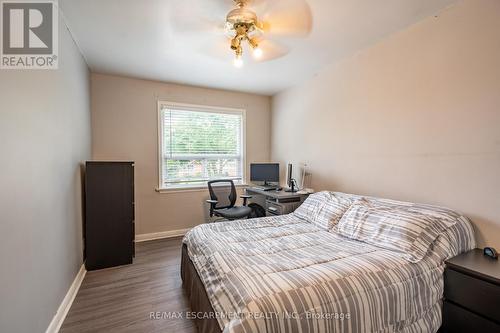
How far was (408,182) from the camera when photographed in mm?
2297

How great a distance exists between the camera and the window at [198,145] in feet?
12.8

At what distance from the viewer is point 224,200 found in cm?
383

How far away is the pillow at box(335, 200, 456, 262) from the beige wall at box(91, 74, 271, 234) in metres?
2.70

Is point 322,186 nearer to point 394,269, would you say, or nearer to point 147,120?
point 394,269

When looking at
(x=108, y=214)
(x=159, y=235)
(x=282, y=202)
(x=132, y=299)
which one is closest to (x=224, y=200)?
(x=282, y=202)

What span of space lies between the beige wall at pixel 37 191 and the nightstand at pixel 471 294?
8.78ft

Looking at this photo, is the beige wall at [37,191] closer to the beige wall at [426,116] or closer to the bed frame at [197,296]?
the bed frame at [197,296]

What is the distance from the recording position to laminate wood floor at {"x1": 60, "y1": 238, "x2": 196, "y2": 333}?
1.83 meters

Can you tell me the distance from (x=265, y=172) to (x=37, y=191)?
3034 mm

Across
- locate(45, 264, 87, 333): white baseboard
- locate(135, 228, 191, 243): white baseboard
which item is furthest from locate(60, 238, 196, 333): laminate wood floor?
locate(135, 228, 191, 243): white baseboard

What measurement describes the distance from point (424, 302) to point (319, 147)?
226 cm

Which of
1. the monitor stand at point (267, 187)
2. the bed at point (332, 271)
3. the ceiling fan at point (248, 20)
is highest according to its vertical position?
the ceiling fan at point (248, 20)

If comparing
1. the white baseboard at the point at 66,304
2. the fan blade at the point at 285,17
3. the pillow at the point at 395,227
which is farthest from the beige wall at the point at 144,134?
the pillow at the point at 395,227

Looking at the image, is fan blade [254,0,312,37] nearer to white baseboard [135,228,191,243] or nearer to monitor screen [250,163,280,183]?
monitor screen [250,163,280,183]
